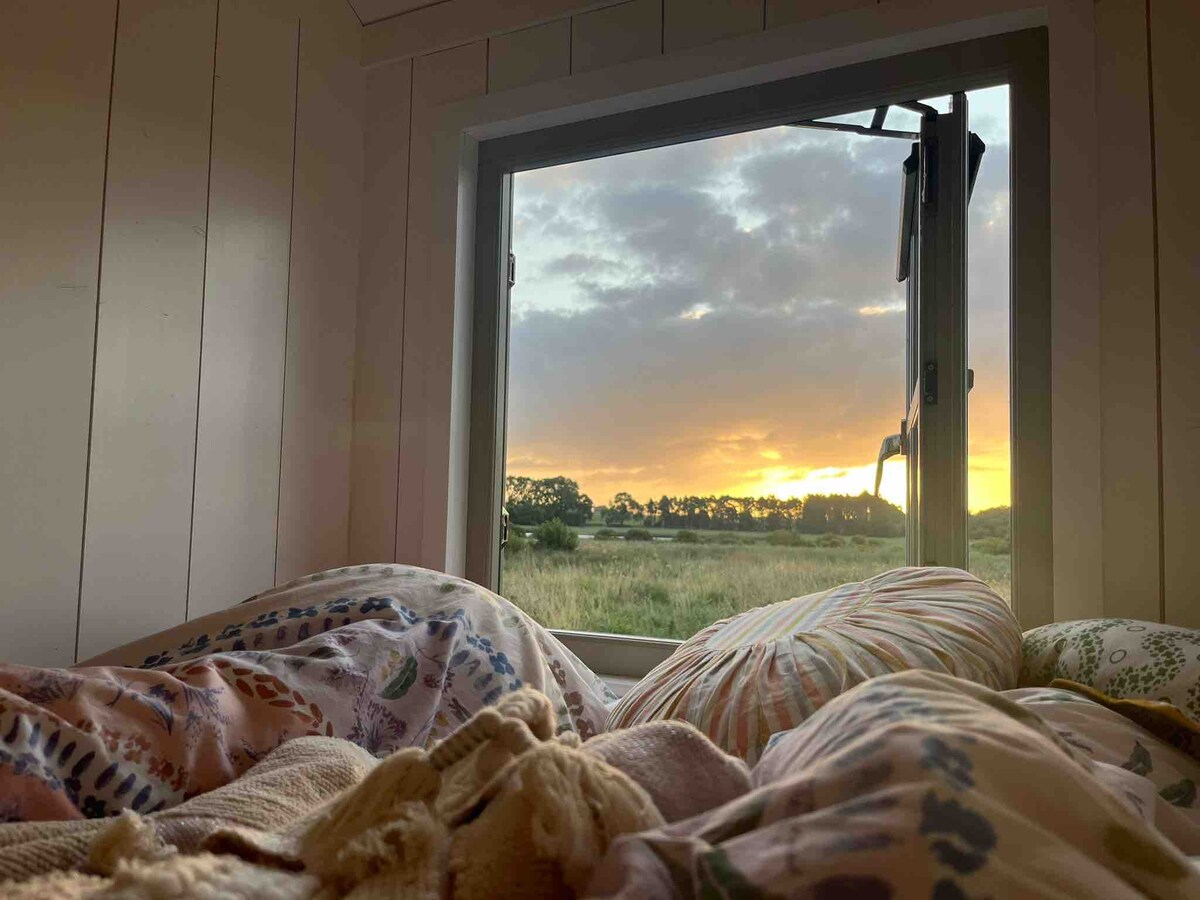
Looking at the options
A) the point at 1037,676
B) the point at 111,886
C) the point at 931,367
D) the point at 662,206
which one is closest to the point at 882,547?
the point at 931,367

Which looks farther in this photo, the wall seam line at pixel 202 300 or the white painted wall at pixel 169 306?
the wall seam line at pixel 202 300

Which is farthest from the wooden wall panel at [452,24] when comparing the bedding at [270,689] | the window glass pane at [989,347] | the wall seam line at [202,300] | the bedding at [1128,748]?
the bedding at [1128,748]

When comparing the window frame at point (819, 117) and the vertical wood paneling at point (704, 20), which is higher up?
the vertical wood paneling at point (704, 20)

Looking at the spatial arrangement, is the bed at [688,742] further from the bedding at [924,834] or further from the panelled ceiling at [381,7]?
the panelled ceiling at [381,7]

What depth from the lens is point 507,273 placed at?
1.99 m

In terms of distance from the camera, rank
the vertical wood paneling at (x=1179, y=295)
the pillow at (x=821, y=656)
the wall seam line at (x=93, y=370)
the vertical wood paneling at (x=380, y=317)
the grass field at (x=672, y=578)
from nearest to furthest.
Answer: the pillow at (x=821, y=656) → the vertical wood paneling at (x=1179, y=295) → the wall seam line at (x=93, y=370) → the grass field at (x=672, y=578) → the vertical wood paneling at (x=380, y=317)

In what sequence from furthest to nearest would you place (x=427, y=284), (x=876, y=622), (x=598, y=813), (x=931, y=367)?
1. (x=427, y=284)
2. (x=931, y=367)
3. (x=876, y=622)
4. (x=598, y=813)

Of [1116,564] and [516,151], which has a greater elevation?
[516,151]

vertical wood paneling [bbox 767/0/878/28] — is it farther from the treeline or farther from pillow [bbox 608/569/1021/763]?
pillow [bbox 608/569/1021/763]

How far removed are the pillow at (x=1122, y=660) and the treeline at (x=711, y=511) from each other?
1.73ft

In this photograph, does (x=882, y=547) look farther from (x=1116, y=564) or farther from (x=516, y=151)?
(x=516, y=151)

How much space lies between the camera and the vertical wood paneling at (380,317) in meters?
1.96

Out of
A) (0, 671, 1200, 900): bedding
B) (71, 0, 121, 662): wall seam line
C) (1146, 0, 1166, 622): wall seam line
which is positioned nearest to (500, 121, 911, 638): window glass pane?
(1146, 0, 1166, 622): wall seam line

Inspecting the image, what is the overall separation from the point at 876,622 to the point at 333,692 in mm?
592
